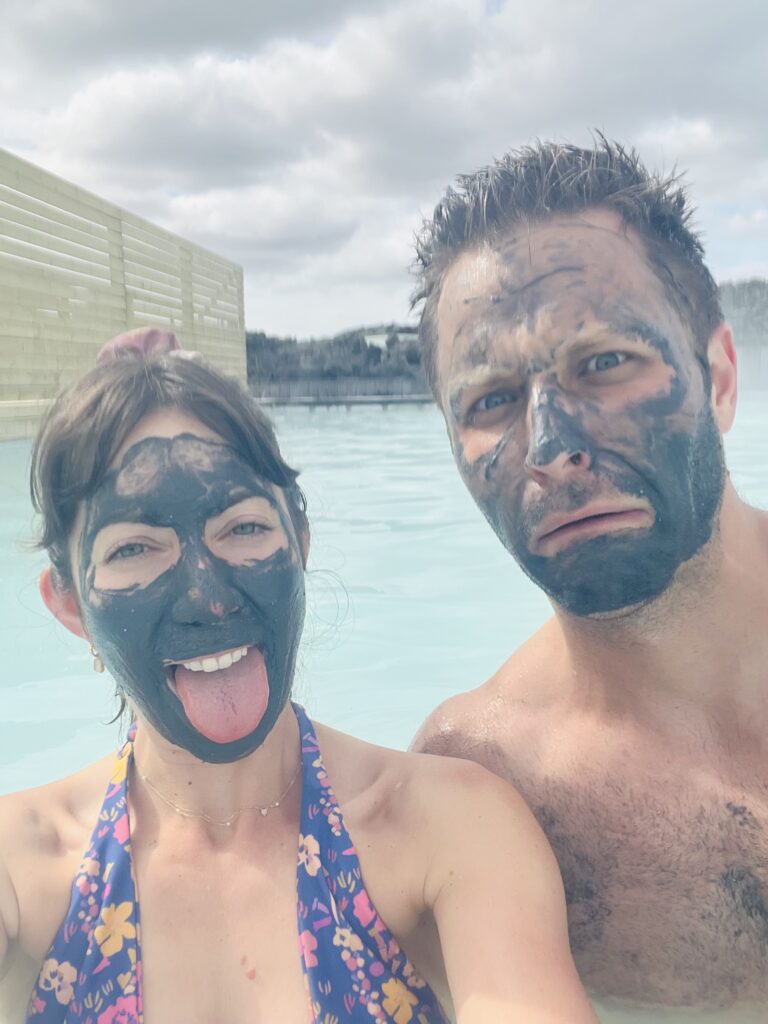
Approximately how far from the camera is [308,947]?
1.65m

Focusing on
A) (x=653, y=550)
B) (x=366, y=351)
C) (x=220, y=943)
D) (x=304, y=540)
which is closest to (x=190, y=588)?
(x=304, y=540)

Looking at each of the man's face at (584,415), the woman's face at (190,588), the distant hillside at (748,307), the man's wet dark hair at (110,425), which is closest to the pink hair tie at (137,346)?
the man's wet dark hair at (110,425)

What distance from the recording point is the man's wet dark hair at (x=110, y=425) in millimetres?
1838

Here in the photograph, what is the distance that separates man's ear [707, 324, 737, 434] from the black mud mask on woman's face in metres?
1.07

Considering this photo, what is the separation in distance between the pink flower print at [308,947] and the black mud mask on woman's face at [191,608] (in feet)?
1.13

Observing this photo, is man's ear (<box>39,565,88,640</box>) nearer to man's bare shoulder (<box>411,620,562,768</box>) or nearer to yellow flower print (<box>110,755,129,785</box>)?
yellow flower print (<box>110,755,129,785</box>)

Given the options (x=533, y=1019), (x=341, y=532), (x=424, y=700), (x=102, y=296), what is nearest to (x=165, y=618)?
(x=533, y=1019)

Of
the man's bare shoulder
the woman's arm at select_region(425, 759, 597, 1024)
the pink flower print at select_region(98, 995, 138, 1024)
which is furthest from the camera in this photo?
the man's bare shoulder

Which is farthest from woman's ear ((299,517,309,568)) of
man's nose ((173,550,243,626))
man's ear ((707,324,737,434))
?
man's ear ((707,324,737,434))

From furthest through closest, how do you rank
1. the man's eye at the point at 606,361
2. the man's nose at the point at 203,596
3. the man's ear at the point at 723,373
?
the man's ear at the point at 723,373
the man's eye at the point at 606,361
the man's nose at the point at 203,596

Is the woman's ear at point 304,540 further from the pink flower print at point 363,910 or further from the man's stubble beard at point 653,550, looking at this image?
the pink flower print at point 363,910

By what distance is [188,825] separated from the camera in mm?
1918

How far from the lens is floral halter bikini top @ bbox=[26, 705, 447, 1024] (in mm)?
1630

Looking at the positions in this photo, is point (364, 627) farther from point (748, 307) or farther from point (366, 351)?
point (748, 307)
